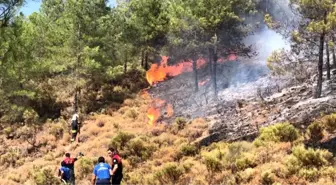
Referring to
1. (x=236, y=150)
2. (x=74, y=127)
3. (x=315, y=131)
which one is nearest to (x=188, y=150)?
(x=236, y=150)

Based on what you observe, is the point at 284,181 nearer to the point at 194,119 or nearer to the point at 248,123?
the point at 248,123

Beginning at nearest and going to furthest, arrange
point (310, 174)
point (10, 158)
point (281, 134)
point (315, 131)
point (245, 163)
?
point (310, 174) → point (245, 163) → point (315, 131) → point (281, 134) → point (10, 158)

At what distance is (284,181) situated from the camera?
12.5m

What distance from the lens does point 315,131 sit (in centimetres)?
1581

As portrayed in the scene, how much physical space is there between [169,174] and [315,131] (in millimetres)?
5808

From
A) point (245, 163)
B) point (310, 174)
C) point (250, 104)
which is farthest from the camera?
point (250, 104)

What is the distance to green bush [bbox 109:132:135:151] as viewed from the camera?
872 inches

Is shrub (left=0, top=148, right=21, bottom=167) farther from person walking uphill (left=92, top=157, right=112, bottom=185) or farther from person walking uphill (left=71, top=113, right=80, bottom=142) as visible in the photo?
person walking uphill (left=92, top=157, right=112, bottom=185)

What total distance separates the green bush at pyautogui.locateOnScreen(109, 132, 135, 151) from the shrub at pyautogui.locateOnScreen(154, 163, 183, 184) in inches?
277

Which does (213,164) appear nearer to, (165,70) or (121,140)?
(121,140)

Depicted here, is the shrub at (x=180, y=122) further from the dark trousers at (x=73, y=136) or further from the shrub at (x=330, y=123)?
the shrub at (x=330, y=123)

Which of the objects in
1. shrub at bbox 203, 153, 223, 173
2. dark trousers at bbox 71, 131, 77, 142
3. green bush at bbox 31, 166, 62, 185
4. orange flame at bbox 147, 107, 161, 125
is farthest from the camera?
orange flame at bbox 147, 107, 161, 125

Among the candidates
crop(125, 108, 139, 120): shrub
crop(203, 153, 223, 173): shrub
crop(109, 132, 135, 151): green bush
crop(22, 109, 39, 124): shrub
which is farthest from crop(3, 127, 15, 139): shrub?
crop(203, 153, 223, 173): shrub

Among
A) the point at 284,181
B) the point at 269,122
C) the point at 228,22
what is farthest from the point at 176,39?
the point at 284,181
